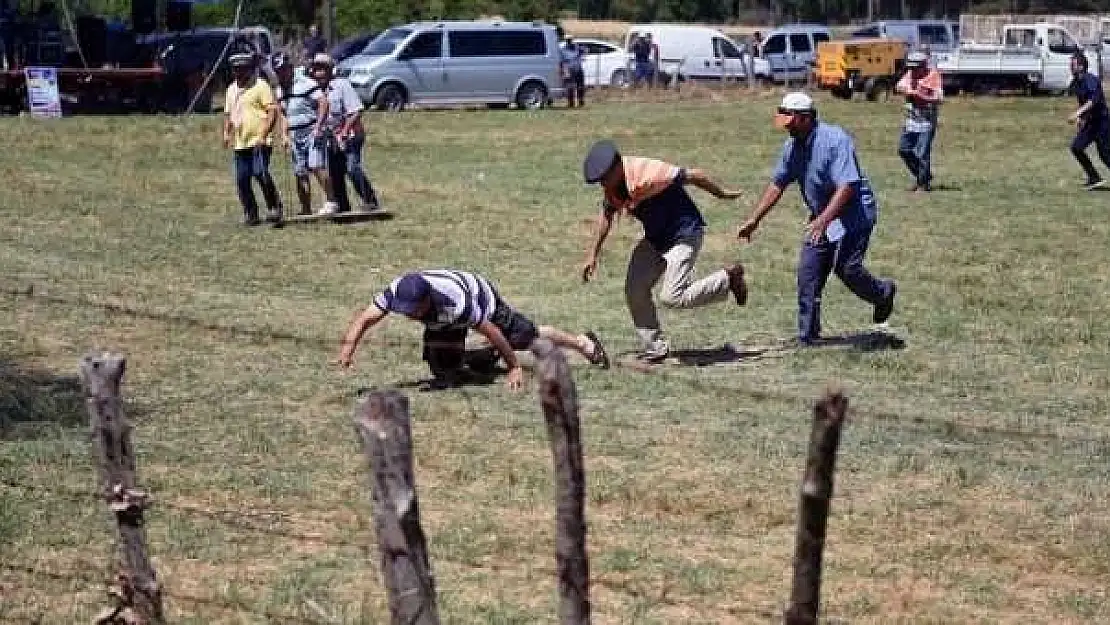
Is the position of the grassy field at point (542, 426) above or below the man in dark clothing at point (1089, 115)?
below

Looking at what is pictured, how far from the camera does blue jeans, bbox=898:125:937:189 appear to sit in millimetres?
22516

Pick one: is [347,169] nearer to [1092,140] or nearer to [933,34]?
[1092,140]

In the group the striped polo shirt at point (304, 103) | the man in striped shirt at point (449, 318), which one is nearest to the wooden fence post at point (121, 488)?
the man in striped shirt at point (449, 318)

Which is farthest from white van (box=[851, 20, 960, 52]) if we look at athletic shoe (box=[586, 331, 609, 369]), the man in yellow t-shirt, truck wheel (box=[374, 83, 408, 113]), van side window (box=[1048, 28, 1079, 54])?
athletic shoe (box=[586, 331, 609, 369])

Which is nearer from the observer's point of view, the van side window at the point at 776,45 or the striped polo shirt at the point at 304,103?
the striped polo shirt at the point at 304,103

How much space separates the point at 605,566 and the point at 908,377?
188 inches

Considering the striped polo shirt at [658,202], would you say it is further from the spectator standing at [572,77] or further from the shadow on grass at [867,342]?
the spectator standing at [572,77]

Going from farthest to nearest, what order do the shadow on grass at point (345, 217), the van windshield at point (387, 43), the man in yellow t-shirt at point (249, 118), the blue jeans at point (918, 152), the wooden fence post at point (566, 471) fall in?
the van windshield at point (387, 43)
the blue jeans at point (918, 152)
the shadow on grass at point (345, 217)
the man in yellow t-shirt at point (249, 118)
the wooden fence post at point (566, 471)

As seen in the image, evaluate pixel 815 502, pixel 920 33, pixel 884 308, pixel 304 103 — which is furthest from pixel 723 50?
pixel 815 502

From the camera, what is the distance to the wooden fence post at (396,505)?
470 cm

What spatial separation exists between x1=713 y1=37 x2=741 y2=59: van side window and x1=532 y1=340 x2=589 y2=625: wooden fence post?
45.1 m

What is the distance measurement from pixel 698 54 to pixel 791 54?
8.64 feet

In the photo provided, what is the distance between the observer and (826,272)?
1264 centimetres

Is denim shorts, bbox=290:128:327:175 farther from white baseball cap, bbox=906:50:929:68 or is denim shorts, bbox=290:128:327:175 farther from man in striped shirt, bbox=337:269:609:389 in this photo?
man in striped shirt, bbox=337:269:609:389
